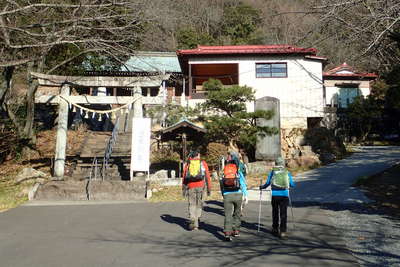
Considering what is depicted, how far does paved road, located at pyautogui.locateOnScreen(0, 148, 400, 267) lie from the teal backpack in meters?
0.98

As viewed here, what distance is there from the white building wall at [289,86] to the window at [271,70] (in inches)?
8.9

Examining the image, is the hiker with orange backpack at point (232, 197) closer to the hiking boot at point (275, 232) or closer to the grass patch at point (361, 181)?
the hiking boot at point (275, 232)

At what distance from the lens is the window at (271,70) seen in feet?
65.1

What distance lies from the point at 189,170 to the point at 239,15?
101ft

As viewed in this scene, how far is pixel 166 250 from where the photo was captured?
5.26 meters

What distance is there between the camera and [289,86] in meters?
19.7

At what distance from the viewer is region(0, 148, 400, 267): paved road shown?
4.75m

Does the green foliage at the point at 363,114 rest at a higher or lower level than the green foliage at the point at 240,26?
lower

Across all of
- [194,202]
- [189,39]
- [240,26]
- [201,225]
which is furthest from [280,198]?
[240,26]

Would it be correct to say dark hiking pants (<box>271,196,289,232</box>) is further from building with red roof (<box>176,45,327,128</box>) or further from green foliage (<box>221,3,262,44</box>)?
green foliage (<box>221,3,262,44</box>)

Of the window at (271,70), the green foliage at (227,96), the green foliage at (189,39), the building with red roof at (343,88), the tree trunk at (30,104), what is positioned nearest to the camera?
the green foliage at (227,96)

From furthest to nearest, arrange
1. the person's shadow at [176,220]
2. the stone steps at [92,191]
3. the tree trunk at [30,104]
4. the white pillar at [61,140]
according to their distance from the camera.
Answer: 1. the tree trunk at [30,104]
2. the white pillar at [61,140]
3. the stone steps at [92,191]
4. the person's shadow at [176,220]

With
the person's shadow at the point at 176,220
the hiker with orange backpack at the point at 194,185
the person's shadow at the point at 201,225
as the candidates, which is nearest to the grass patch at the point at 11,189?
the person's shadow at the point at 176,220

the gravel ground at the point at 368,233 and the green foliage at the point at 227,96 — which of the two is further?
the green foliage at the point at 227,96
